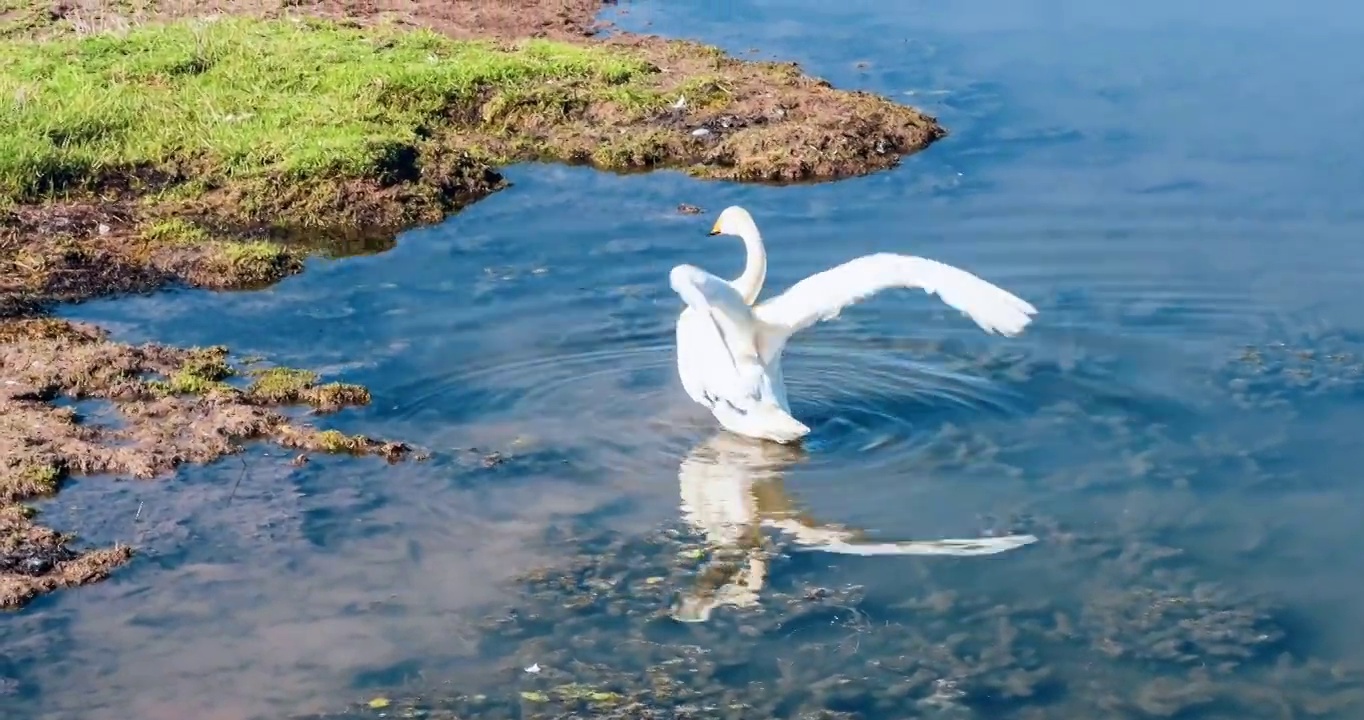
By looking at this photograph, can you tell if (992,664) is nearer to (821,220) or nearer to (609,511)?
(609,511)

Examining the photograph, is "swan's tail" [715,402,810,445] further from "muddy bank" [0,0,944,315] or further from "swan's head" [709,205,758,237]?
"muddy bank" [0,0,944,315]

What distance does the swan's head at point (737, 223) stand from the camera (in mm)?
9055

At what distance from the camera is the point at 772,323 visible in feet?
26.8

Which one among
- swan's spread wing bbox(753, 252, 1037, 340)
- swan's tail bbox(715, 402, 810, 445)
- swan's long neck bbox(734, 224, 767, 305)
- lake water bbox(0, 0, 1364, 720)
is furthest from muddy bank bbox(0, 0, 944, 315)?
swan's spread wing bbox(753, 252, 1037, 340)

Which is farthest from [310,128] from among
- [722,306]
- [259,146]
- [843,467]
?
[843,467]

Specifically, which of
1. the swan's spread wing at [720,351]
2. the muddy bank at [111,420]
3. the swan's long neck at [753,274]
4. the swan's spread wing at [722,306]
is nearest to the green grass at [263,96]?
the muddy bank at [111,420]

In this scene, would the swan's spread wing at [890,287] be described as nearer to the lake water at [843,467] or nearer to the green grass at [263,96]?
the lake water at [843,467]

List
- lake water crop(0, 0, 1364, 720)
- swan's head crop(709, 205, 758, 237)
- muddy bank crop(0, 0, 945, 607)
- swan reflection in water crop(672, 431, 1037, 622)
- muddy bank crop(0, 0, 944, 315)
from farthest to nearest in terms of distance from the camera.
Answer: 1. muddy bank crop(0, 0, 944, 315)
2. swan's head crop(709, 205, 758, 237)
3. muddy bank crop(0, 0, 945, 607)
4. swan reflection in water crop(672, 431, 1037, 622)
5. lake water crop(0, 0, 1364, 720)

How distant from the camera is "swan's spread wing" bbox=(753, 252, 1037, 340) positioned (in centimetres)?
755

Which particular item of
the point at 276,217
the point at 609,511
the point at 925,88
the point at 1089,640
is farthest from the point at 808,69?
the point at 1089,640

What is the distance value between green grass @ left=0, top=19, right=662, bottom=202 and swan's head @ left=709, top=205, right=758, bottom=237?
3.73 m

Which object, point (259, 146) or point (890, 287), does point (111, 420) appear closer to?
point (890, 287)

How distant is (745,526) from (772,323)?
116 centimetres

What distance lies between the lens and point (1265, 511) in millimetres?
7422
